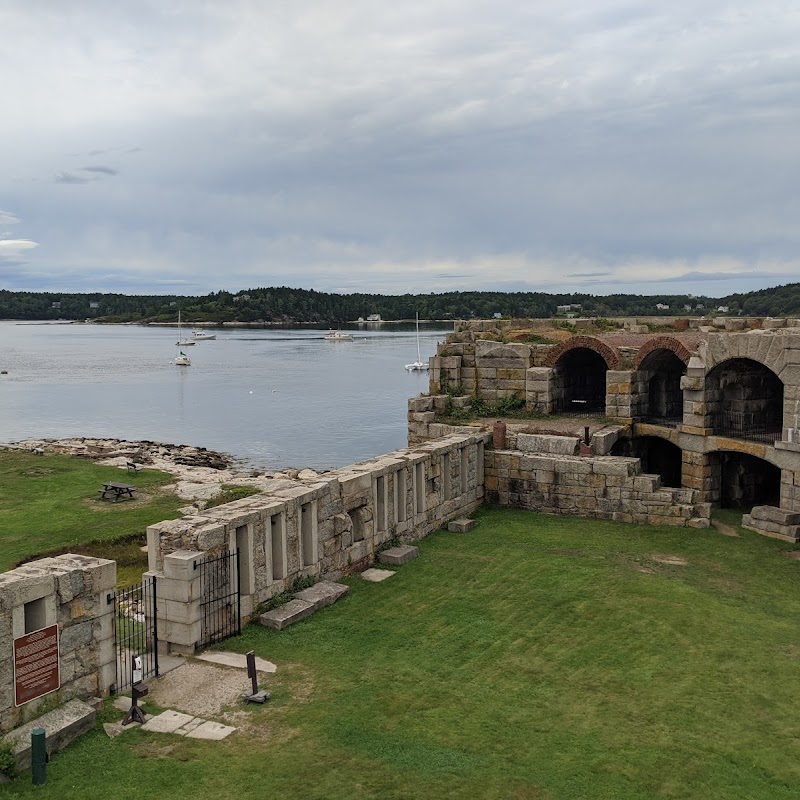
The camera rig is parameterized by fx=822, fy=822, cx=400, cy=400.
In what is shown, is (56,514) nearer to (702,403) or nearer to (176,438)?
(702,403)

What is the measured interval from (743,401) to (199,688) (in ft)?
65.9

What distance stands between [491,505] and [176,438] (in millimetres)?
39767

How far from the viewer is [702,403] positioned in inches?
966

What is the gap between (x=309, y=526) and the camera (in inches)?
648

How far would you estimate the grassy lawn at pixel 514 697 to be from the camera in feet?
31.9

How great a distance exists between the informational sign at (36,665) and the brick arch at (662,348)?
20.2 metres

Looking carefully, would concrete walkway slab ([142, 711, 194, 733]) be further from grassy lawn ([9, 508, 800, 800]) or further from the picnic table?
the picnic table

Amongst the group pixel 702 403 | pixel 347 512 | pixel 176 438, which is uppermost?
pixel 702 403

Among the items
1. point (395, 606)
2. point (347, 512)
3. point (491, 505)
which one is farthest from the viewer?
point (491, 505)

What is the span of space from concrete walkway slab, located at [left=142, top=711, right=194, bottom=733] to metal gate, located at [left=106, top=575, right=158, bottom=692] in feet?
3.89

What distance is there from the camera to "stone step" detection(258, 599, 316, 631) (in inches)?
566

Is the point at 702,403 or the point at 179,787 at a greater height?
the point at 702,403

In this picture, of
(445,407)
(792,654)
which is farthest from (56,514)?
(792,654)

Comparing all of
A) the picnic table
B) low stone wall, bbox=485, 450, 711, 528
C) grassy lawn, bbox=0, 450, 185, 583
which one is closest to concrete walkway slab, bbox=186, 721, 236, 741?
grassy lawn, bbox=0, 450, 185, 583
